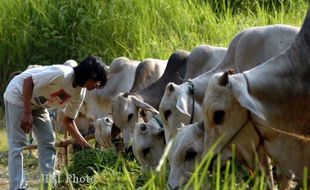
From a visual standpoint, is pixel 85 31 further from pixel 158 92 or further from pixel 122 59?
pixel 158 92

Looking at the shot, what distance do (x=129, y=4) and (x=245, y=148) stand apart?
7.10 meters

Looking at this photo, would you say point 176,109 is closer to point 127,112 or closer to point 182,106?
point 182,106

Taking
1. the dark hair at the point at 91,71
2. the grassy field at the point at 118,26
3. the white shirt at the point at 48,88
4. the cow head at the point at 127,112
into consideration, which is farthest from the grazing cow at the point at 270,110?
the grassy field at the point at 118,26

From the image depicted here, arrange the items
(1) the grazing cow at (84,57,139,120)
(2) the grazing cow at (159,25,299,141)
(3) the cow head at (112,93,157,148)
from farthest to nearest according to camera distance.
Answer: (1) the grazing cow at (84,57,139,120)
(3) the cow head at (112,93,157,148)
(2) the grazing cow at (159,25,299,141)

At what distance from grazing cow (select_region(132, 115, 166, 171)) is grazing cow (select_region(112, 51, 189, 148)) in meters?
1.08

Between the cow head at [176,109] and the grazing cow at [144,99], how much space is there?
3.71 ft

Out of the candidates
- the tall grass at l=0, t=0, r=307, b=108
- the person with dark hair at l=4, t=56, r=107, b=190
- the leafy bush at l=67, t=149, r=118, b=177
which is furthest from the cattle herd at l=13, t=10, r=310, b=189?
the tall grass at l=0, t=0, r=307, b=108

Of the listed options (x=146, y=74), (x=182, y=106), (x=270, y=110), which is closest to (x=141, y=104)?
(x=146, y=74)

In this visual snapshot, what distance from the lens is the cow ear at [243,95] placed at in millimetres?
4941

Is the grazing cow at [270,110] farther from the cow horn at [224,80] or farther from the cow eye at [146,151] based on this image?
the cow eye at [146,151]

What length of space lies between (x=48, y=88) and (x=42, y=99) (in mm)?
122

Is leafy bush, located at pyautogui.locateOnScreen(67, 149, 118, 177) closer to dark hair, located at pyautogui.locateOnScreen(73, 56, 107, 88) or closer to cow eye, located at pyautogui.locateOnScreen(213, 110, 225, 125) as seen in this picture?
dark hair, located at pyautogui.locateOnScreen(73, 56, 107, 88)

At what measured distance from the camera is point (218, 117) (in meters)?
5.16

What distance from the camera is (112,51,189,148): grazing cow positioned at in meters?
7.84
